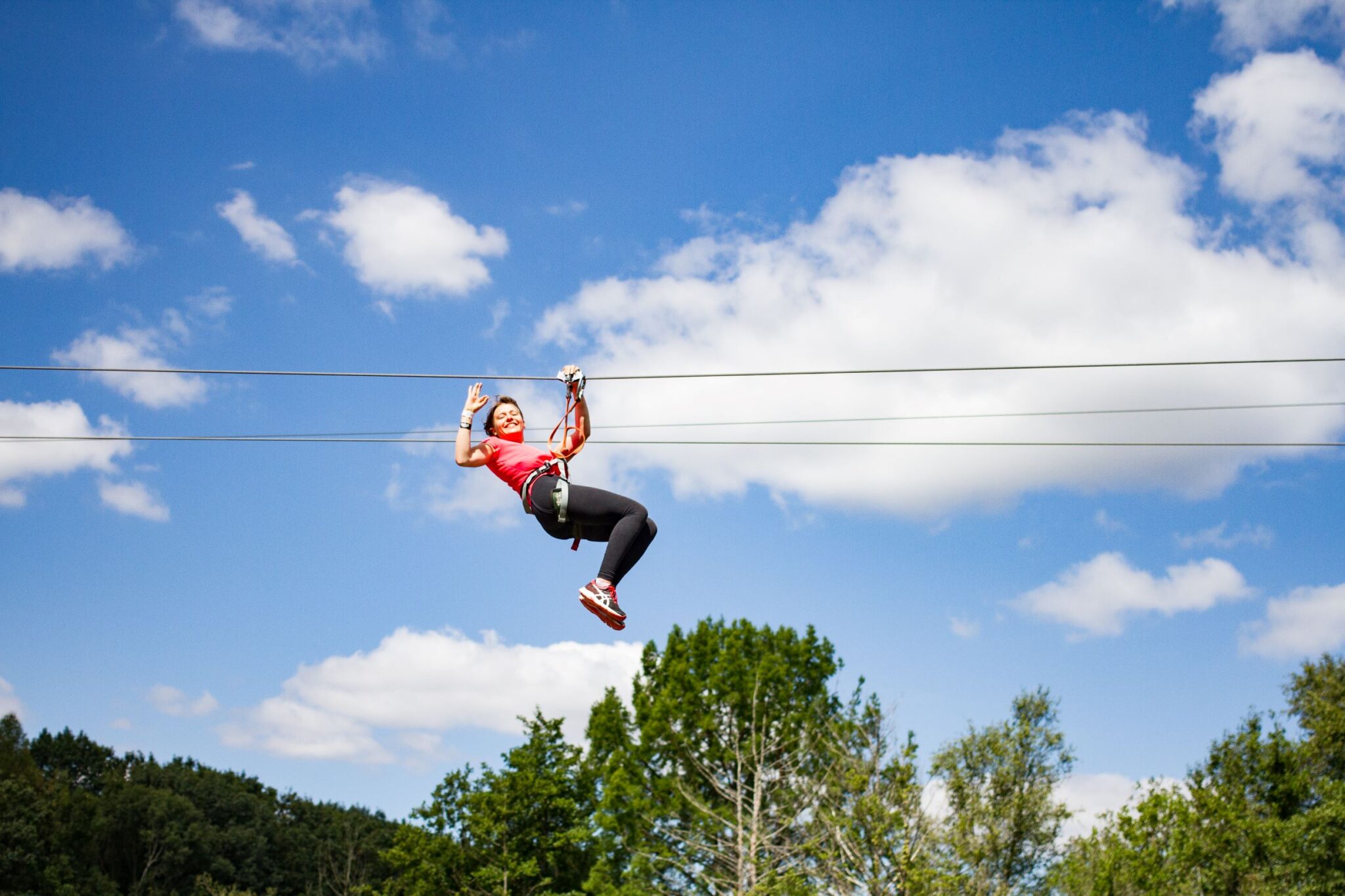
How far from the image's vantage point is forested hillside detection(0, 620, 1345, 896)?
1875 centimetres

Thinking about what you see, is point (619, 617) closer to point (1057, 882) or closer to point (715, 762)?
point (1057, 882)

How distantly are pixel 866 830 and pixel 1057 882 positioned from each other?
16.0 ft

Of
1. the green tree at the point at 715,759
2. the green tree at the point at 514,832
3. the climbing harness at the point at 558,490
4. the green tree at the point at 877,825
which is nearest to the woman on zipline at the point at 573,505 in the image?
the climbing harness at the point at 558,490

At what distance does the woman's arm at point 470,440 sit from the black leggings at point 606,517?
45 centimetres

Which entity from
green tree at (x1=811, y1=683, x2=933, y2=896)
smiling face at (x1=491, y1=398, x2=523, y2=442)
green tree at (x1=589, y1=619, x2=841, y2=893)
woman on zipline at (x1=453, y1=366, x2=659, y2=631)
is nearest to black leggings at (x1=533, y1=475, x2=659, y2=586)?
woman on zipline at (x1=453, y1=366, x2=659, y2=631)

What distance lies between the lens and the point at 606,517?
6637 mm

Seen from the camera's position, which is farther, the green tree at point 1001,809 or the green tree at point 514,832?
the green tree at point 514,832

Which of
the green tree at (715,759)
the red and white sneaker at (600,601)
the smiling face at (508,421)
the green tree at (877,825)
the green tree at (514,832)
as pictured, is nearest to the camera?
the red and white sneaker at (600,601)

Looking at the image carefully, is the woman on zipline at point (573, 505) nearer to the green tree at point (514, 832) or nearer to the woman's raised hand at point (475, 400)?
the woman's raised hand at point (475, 400)

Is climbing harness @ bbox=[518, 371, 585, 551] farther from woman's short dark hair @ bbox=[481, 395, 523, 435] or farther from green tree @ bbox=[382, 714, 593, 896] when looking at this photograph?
green tree @ bbox=[382, 714, 593, 896]

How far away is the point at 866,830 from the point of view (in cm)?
1811

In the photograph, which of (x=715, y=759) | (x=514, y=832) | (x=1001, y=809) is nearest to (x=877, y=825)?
(x=1001, y=809)

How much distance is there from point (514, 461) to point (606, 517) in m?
0.74

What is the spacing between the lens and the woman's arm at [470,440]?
6.66 m
